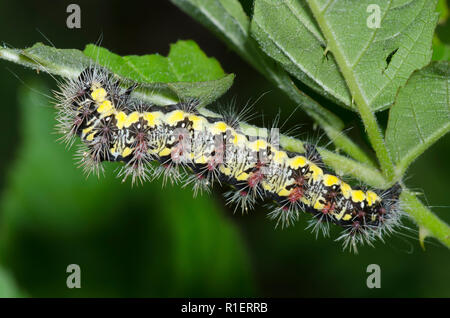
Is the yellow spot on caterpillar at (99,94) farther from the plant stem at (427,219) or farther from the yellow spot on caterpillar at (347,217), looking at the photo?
the plant stem at (427,219)

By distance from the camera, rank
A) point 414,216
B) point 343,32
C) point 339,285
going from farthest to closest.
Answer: point 339,285 → point 414,216 → point 343,32

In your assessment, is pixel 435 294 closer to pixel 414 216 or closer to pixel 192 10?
pixel 414 216

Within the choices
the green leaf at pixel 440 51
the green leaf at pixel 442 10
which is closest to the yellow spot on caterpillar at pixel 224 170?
the green leaf at pixel 440 51

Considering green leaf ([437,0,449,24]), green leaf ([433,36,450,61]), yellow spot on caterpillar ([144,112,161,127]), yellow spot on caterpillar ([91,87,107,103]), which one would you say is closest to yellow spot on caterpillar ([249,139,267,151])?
yellow spot on caterpillar ([144,112,161,127])

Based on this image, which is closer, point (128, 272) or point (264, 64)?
point (264, 64)

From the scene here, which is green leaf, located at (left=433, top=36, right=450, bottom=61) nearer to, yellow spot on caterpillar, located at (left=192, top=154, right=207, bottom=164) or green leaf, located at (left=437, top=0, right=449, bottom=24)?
green leaf, located at (left=437, top=0, right=449, bottom=24)

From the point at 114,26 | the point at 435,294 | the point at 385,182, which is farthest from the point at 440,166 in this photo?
the point at 114,26

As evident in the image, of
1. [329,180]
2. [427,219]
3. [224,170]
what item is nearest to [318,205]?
[329,180]
